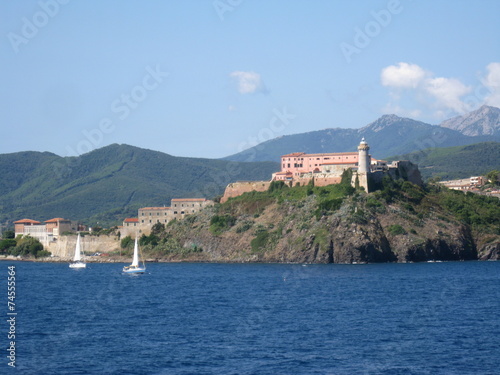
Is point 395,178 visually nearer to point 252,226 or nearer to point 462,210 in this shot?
point 462,210

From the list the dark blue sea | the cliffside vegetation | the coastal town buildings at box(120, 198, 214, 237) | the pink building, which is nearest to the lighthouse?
the cliffside vegetation

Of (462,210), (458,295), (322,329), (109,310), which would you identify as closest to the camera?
(322,329)

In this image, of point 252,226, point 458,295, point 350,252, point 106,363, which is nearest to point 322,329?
point 106,363

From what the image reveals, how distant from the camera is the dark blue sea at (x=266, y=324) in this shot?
119 ft

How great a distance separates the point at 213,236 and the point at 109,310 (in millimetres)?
51946

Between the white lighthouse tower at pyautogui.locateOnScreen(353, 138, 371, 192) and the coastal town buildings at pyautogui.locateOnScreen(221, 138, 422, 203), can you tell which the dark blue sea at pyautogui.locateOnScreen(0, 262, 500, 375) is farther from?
→ the coastal town buildings at pyautogui.locateOnScreen(221, 138, 422, 203)

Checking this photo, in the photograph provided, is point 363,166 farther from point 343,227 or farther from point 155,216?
point 155,216

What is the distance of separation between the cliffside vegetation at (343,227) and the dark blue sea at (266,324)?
1188cm

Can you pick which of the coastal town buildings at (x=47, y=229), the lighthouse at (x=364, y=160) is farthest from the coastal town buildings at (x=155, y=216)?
the lighthouse at (x=364, y=160)

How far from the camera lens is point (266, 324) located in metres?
47.0

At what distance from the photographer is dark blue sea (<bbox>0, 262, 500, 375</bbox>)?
119 ft

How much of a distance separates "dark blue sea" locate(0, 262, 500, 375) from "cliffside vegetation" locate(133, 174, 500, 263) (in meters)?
11.9

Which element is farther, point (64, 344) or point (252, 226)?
point (252, 226)

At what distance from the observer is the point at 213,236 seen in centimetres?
10650
